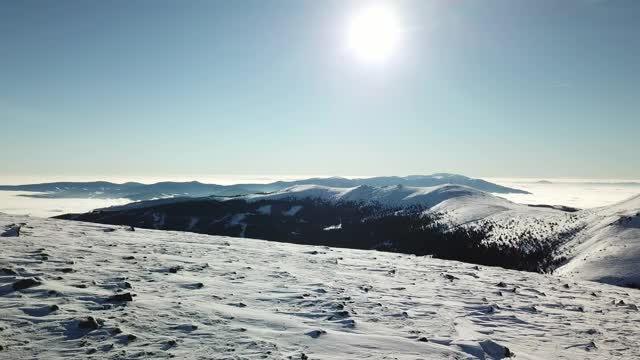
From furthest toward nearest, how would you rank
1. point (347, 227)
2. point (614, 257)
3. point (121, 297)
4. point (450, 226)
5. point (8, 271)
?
point (347, 227) < point (450, 226) < point (614, 257) < point (8, 271) < point (121, 297)

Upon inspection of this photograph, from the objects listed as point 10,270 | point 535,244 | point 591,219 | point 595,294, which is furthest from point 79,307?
point 591,219

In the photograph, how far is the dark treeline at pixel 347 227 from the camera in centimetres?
6538

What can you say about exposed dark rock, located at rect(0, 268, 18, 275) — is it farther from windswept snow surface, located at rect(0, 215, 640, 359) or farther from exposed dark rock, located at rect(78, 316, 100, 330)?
exposed dark rock, located at rect(78, 316, 100, 330)

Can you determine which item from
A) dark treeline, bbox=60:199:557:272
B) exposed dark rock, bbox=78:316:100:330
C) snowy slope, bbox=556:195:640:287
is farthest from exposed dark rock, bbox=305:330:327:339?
dark treeline, bbox=60:199:557:272

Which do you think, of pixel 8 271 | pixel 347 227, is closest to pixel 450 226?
pixel 347 227

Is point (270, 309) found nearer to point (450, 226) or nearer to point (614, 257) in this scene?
point (614, 257)

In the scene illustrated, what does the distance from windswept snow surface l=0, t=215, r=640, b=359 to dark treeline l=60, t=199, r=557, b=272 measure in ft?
122

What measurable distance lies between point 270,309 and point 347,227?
436 ft

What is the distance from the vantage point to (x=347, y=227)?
143 meters

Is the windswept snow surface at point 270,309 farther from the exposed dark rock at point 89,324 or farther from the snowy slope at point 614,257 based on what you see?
the snowy slope at point 614,257

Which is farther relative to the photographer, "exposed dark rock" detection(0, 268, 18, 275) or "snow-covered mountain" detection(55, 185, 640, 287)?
"snow-covered mountain" detection(55, 185, 640, 287)

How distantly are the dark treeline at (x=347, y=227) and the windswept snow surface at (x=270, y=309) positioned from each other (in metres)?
37.1

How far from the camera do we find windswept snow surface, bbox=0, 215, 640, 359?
8.07 m

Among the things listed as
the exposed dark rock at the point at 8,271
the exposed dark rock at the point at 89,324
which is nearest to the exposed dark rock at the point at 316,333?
the exposed dark rock at the point at 89,324
